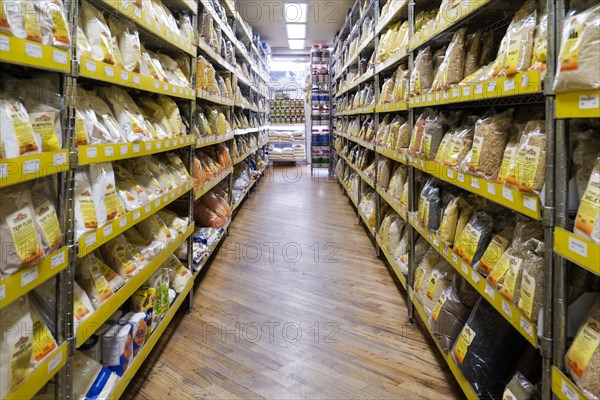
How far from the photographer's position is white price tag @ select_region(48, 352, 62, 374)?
1283 millimetres

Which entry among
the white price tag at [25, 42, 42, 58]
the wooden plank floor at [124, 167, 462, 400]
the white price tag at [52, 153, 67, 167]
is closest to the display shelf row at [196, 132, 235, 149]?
the wooden plank floor at [124, 167, 462, 400]

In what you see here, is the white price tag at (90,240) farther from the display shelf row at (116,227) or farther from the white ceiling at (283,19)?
the white ceiling at (283,19)

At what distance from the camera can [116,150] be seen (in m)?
1.74

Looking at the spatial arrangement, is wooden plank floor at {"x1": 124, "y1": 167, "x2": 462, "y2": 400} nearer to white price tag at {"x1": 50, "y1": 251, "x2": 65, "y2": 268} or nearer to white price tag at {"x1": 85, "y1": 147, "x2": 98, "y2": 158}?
white price tag at {"x1": 50, "y1": 251, "x2": 65, "y2": 268}

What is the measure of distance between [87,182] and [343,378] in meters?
1.45

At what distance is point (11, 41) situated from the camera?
3.51 ft

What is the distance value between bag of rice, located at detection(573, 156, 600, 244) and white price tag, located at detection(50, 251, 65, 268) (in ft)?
4.80

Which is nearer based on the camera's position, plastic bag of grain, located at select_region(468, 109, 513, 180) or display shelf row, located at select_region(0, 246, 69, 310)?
display shelf row, located at select_region(0, 246, 69, 310)

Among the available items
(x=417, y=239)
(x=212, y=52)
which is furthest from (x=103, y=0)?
(x=417, y=239)

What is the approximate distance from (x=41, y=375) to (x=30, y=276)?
295mm

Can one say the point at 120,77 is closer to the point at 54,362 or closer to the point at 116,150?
the point at 116,150

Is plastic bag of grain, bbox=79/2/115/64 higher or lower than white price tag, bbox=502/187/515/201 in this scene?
higher

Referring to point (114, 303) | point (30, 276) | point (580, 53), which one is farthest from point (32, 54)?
point (580, 53)

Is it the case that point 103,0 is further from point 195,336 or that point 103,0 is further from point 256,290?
point 256,290
